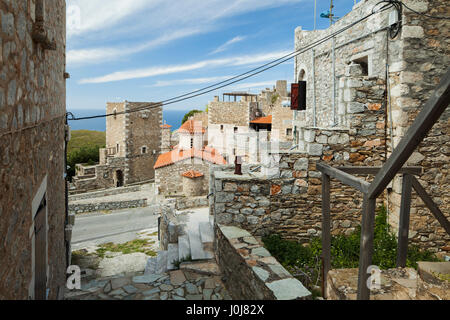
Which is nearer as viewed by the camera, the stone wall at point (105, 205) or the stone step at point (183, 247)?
the stone step at point (183, 247)

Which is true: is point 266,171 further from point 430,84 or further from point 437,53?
point 437,53

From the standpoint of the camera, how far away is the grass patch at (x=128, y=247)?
10.2 m

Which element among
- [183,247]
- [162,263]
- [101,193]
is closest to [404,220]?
[183,247]

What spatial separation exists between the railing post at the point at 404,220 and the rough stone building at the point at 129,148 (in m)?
28.3

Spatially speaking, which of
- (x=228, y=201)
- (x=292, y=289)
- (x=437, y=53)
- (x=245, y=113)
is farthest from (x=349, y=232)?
(x=245, y=113)

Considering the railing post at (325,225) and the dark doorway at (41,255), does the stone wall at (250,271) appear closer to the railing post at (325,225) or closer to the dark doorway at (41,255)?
the railing post at (325,225)

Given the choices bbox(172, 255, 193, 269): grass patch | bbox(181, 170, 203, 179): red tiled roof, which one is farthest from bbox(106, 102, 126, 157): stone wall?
bbox(172, 255, 193, 269): grass patch

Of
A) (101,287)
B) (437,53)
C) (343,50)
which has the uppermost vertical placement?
(343,50)

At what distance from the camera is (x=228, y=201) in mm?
5703

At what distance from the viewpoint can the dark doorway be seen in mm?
3184

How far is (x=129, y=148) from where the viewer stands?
31.0m

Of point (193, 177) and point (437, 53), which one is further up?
point (437, 53)

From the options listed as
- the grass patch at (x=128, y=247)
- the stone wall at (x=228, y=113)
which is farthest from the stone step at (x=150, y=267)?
the stone wall at (x=228, y=113)

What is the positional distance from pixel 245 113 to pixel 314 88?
1035 inches
